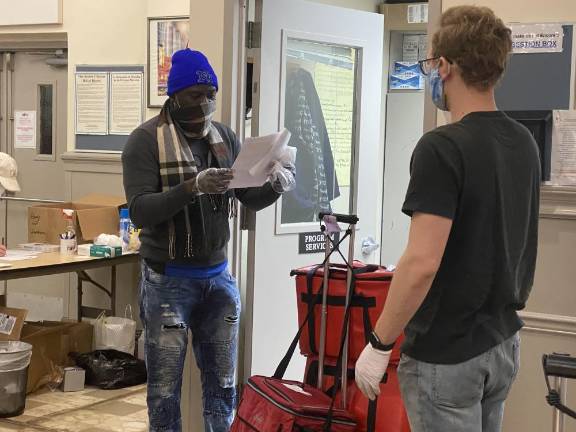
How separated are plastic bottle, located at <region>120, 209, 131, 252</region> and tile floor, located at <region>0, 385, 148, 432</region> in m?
0.84

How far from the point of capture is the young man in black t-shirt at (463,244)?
1687mm

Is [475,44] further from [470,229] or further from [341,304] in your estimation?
[341,304]

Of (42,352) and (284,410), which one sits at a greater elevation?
(284,410)

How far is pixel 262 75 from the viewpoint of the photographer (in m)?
3.56

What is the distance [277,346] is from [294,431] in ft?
3.87

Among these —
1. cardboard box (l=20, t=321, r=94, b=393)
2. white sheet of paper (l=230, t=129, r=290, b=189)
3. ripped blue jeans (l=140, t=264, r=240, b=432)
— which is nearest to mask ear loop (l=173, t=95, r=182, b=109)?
white sheet of paper (l=230, t=129, r=290, b=189)

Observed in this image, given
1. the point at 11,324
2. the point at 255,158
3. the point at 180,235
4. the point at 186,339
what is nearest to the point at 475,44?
the point at 255,158

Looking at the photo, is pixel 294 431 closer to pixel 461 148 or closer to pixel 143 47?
pixel 461 148

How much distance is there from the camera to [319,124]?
3.88 metres

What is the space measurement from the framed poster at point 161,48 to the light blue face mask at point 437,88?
11.6 feet

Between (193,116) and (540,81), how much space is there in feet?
3.77

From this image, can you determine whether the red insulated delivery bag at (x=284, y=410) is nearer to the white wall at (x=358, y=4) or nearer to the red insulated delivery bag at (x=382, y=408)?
the red insulated delivery bag at (x=382, y=408)

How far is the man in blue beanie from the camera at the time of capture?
2791 mm

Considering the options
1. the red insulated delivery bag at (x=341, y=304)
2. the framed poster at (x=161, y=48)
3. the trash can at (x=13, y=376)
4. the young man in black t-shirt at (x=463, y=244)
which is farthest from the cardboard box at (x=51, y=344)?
the young man in black t-shirt at (x=463, y=244)
